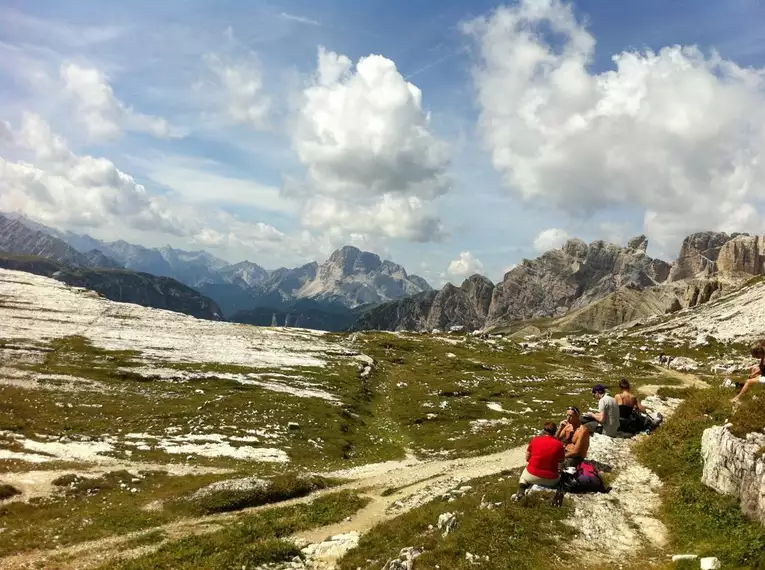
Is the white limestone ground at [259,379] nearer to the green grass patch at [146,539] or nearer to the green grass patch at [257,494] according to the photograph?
the green grass patch at [257,494]

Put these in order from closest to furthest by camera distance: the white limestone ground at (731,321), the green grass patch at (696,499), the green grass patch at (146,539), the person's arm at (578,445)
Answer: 1. the green grass patch at (696,499)
2. the person's arm at (578,445)
3. the green grass patch at (146,539)
4. the white limestone ground at (731,321)

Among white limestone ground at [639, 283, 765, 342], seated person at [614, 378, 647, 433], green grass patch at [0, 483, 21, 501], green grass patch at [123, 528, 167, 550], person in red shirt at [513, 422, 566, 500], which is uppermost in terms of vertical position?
white limestone ground at [639, 283, 765, 342]

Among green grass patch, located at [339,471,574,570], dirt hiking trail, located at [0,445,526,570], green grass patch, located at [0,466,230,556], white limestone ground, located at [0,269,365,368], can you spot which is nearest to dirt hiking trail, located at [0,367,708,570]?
dirt hiking trail, located at [0,445,526,570]

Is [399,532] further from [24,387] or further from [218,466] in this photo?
[24,387]

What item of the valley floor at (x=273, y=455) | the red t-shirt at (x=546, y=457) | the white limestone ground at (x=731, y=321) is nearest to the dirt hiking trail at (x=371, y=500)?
the valley floor at (x=273, y=455)

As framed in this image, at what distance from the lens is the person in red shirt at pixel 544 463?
74.3 ft

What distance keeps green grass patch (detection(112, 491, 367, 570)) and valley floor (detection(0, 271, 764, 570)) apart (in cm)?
14

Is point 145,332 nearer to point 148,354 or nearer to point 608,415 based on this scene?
point 148,354

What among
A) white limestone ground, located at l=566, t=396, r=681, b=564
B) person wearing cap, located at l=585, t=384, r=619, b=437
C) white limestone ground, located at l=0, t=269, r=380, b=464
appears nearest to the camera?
white limestone ground, located at l=566, t=396, r=681, b=564

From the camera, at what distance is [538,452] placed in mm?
22891

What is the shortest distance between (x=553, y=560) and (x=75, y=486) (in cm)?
3493

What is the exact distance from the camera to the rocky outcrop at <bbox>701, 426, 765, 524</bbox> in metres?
18.6

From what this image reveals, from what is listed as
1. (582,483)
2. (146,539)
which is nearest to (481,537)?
(582,483)

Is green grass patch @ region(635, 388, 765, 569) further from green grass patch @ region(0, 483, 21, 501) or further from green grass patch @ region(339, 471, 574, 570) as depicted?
green grass patch @ region(0, 483, 21, 501)
